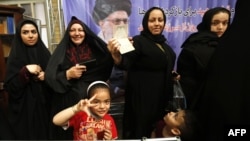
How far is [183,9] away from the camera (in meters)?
2.68

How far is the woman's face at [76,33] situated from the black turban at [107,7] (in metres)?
0.99

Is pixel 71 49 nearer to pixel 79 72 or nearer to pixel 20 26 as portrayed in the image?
pixel 79 72

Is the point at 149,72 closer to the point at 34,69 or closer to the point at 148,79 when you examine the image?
the point at 148,79

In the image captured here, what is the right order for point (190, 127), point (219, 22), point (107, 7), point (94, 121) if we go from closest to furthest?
point (190, 127)
point (94, 121)
point (219, 22)
point (107, 7)

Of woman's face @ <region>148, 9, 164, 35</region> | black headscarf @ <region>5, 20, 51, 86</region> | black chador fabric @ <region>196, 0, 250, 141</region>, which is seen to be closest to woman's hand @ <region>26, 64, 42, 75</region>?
black headscarf @ <region>5, 20, 51, 86</region>

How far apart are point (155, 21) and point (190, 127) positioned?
0.86 meters

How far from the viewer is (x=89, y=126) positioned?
4.34ft

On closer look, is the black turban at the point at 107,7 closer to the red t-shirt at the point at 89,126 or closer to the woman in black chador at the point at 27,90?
the woman in black chador at the point at 27,90

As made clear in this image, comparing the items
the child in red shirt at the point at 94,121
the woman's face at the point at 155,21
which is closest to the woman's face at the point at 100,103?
the child in red shirt at the point at 94,121

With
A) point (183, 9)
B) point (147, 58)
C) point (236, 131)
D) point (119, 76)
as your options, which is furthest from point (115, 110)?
point (236, 131)

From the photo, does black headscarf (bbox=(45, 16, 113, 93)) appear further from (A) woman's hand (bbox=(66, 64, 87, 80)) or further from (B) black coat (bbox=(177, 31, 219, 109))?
(B) black coat (bbox=(177, 31, 219, 109))

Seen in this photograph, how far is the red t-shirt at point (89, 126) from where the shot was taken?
1298mm

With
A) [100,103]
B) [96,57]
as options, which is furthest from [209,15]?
[100,103]

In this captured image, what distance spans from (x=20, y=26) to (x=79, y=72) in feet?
1.94
